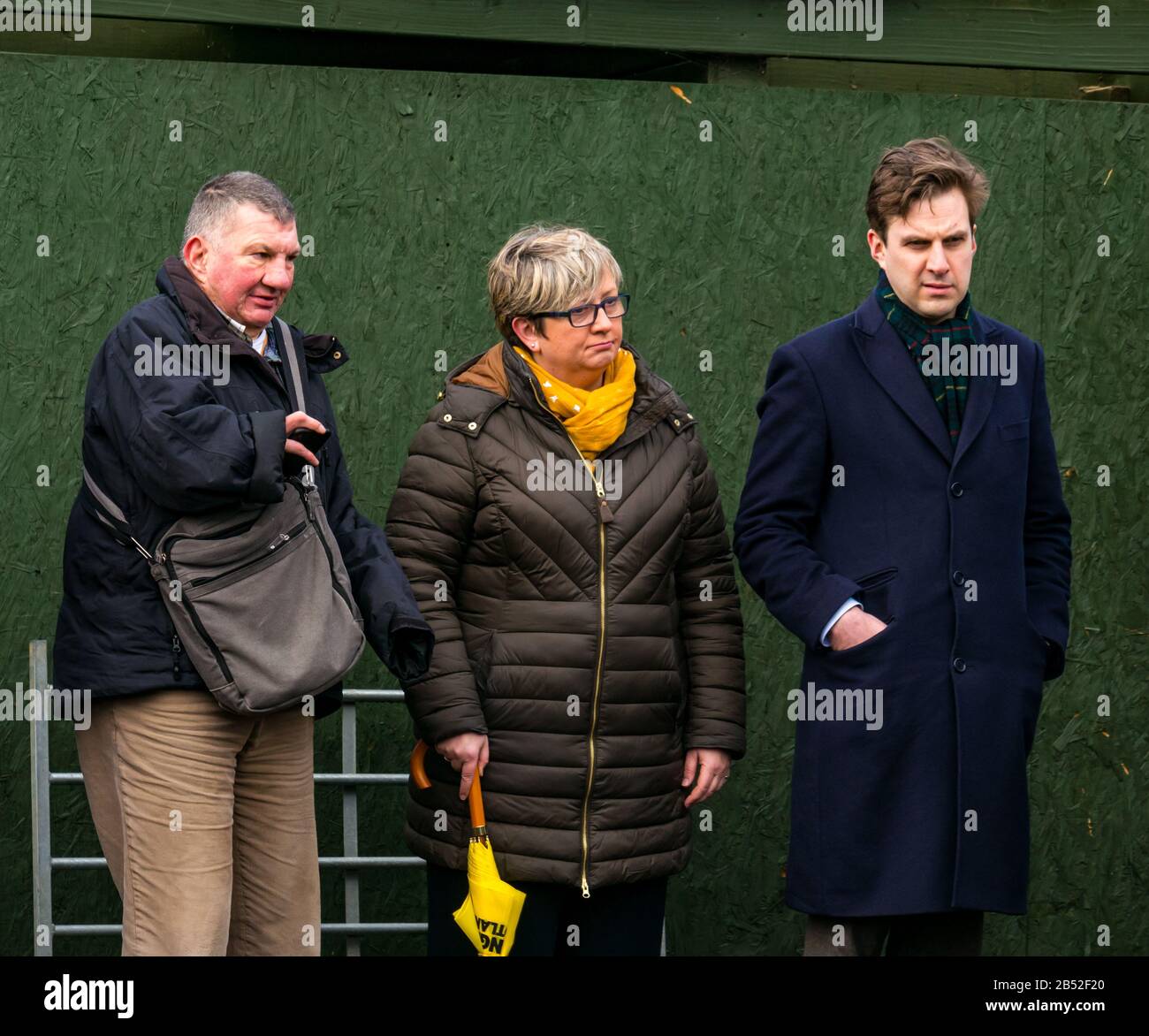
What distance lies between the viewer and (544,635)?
14.3 ft

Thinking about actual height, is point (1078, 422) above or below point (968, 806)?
above

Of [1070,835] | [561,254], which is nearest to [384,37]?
[561,254]

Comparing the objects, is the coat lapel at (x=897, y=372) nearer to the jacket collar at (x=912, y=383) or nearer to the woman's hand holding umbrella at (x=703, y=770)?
the jacket collar at (x=912, y=383)

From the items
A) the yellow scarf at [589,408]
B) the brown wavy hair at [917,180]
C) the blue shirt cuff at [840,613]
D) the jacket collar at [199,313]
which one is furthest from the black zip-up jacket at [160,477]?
the brown wavy hair at [917,180]

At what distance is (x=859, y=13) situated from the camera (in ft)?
20.7

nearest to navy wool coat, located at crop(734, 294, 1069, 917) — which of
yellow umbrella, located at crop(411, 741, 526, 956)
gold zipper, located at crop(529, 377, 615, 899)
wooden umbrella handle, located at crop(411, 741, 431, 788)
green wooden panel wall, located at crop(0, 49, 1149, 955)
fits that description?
gold zipper, located at crop(529, 377, 615, 899)

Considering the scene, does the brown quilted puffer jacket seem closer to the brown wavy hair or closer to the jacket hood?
the jacket hood

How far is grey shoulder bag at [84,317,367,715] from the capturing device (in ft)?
13.1

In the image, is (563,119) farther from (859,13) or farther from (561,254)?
(561,254)

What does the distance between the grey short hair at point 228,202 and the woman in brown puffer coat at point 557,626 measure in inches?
23.2

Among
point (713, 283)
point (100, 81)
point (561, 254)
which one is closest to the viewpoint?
point (561, 254)

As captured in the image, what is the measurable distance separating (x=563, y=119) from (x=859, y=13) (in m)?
1.13

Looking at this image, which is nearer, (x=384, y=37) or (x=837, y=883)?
(x=837, y=883)
